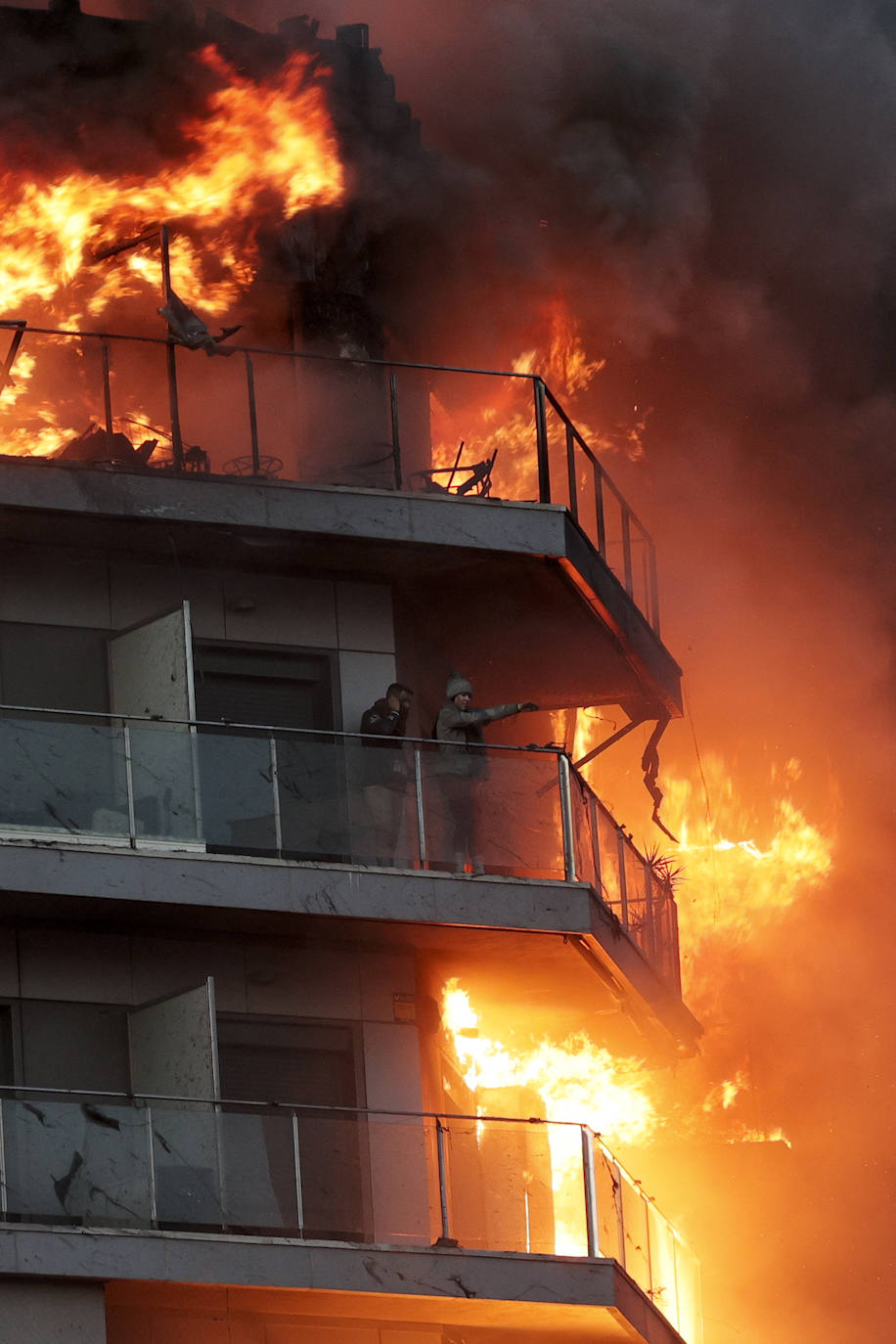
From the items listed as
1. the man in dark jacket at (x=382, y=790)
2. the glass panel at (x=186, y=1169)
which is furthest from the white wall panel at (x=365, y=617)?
the glass panel at (x=186, y=1169)

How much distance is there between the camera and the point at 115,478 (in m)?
28.3

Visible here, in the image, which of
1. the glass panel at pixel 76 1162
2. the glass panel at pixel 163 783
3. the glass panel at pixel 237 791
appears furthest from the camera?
the glass panel at pixel 237 791

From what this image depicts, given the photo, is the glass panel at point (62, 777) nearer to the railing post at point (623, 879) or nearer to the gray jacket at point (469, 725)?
the gray jacket at point (469, 725)

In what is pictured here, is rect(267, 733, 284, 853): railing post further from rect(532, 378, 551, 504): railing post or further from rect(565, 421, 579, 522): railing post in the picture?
rect(565, 421, 579, 522): railing post

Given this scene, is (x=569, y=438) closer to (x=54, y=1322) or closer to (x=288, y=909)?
(x=288, y=909)

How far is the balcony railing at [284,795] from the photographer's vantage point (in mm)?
26891

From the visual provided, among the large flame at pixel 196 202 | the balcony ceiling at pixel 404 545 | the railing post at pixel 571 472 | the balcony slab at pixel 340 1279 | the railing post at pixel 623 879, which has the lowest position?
the balcony slab at pixel 340 1279

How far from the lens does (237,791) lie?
2748 centimetres

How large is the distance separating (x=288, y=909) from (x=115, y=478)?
4078 millimetres

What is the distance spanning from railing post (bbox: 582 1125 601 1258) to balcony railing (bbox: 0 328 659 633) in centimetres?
602

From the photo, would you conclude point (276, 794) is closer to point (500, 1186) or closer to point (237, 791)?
point (237, 791)

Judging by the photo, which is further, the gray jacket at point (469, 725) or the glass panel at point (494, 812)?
the gray jacket at point (469, 725)

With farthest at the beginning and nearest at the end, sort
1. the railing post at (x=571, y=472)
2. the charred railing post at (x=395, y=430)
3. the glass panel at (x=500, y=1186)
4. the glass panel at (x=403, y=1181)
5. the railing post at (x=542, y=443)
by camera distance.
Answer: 1. the railing post at (x=571, y=472)
2. the railing post at (x=542, y=443)
3. the charred railing post at (x=395, y=430)
4. the glass panel at (x=500, y=1186)
5. the glass panel at (x=403, y=1181)

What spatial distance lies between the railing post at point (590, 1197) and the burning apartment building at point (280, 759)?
0.03m
